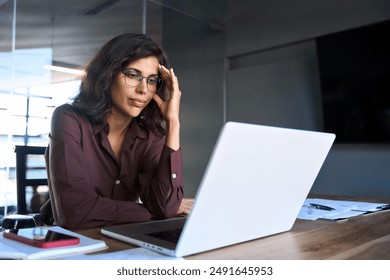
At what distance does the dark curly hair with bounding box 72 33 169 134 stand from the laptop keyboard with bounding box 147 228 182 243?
67 centimetres

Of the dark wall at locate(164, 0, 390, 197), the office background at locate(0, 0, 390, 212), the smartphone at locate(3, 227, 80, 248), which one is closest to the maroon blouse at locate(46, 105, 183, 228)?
the smartphone at locate(3, 227, 80, 248)

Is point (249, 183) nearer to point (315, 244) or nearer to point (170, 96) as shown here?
point (315, 244)

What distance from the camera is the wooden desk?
0.63m

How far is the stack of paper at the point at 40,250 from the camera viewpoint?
0.57 m

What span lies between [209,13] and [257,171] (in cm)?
414

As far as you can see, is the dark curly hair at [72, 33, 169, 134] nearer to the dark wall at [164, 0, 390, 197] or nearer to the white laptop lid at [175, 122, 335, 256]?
the white laptop lid at [175, 122, 335, 256]

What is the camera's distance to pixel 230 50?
4289mm

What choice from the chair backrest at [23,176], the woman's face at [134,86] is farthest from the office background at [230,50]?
the woman's face at [134,86]

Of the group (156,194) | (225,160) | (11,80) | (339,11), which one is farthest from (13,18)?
(225,160)

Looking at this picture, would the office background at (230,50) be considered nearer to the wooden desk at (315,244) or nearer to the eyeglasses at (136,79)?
the eyeglasses at (136,79)

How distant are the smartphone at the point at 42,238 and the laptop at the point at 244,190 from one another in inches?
4.3

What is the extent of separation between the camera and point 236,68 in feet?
14.1

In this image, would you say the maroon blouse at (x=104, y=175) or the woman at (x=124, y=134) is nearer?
the maroon blouse at (x=104, y=175)

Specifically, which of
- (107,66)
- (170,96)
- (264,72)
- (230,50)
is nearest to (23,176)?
(107,66)
